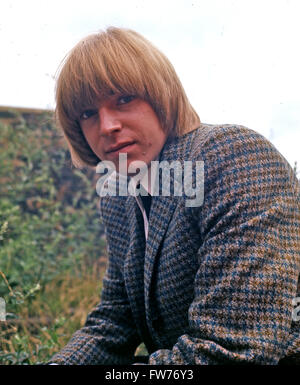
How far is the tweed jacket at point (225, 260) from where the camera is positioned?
1155mm

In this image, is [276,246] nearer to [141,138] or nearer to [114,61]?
[141,138]

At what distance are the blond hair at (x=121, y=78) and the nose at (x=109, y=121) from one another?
0.06 m

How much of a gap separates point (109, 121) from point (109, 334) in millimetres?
879

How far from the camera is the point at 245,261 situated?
118 centimetres

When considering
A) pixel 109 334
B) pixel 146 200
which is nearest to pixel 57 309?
pixel 109 334

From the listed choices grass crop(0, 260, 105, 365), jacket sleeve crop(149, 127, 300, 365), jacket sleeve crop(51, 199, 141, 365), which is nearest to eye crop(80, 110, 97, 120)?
jacket sleeve crop(149, 127, 300, 365)

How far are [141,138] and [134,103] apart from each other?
13 cm

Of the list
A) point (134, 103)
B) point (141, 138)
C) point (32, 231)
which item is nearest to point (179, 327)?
point (141, 138)

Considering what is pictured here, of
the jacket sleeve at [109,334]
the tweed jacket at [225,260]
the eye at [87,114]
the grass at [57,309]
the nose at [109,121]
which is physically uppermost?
the eye at [87,114]

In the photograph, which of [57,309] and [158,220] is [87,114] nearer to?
[158,220]

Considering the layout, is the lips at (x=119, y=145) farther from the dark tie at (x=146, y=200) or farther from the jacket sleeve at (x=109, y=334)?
the jacket sleeve at (x=109, y=334)

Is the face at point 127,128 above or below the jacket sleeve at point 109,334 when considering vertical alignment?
above

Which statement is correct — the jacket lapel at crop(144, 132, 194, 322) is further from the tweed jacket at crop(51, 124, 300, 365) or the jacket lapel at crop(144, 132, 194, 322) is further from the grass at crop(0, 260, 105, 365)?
the grass at crop(0, 260, 105, 365)

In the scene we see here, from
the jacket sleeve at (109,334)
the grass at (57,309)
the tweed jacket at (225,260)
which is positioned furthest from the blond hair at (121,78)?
the grass at (57,309)
